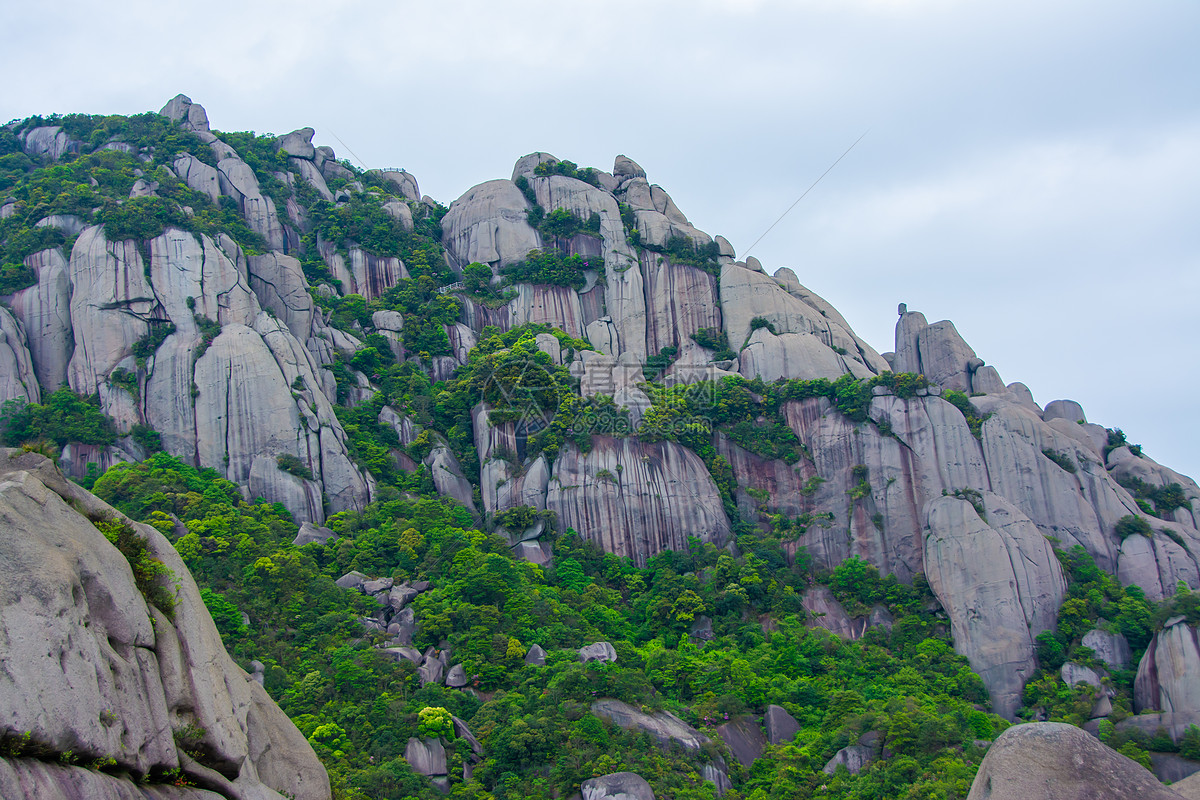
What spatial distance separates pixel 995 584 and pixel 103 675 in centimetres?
3387

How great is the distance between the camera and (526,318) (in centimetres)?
5572

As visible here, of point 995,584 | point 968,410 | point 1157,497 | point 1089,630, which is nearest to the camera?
point 1089,630

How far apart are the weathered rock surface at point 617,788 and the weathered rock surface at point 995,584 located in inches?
635

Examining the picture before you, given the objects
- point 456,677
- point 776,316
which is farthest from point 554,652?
point 776,316

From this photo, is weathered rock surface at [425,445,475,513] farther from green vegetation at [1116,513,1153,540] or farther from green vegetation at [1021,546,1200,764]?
green vegetation at [1116,513,1153,540]

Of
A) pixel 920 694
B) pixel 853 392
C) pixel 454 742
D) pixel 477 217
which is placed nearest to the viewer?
pixel 454 742

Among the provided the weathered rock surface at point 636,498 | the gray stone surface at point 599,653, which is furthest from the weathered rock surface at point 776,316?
the gray stone surface at point 599,653

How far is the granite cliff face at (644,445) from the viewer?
39.8 meters

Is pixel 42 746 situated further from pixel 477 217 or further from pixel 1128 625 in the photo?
pixel 477 217

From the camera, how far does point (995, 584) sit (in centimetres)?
3781

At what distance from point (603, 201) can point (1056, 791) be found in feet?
172

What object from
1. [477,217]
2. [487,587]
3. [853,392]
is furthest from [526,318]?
[487,587]

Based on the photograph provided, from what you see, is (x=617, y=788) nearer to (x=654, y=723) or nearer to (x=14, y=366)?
(x=654, y=723)

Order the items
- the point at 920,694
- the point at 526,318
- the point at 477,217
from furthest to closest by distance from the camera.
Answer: the point at 477,217 < the point at 526,318 < the point at 920,694
